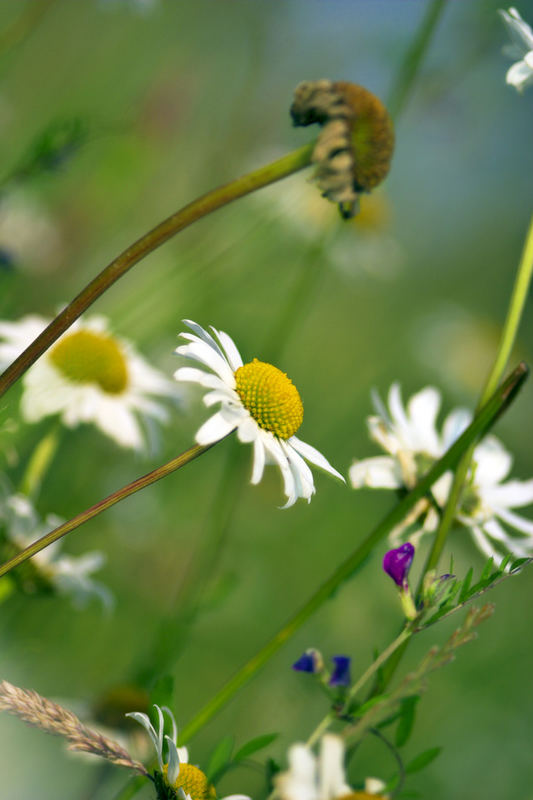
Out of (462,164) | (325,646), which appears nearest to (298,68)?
(462,164)

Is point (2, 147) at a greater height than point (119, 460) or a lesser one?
greater

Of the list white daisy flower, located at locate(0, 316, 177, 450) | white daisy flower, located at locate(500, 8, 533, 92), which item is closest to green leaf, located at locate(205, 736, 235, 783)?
white daisy flower, located at locate(0, 316, 177, 450)

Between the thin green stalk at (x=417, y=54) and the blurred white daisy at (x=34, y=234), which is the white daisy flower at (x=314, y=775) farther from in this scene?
the blurred white daisy at (x=34, y=234)

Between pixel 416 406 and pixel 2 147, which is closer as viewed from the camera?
pixel 416 406

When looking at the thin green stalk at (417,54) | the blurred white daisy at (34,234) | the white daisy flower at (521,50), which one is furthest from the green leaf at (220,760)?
the blurred white daisy at (34,234)

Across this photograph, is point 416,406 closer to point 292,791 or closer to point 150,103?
point 292,791

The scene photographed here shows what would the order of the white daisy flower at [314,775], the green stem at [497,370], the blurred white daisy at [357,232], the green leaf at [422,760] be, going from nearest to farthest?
the white daisy flower at [314,775], the green leaf at [422,760], the green stem at [497,370], the blurred white daisy at [357,232]

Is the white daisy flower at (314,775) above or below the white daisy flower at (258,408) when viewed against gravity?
below
